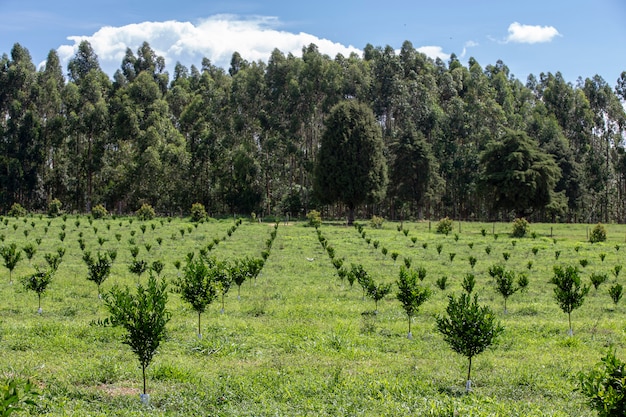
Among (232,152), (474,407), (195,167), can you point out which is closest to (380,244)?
(474,407)

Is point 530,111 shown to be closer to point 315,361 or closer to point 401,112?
point 401,112

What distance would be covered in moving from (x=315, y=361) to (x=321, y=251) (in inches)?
865

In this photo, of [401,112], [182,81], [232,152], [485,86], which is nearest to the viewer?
[232,152]

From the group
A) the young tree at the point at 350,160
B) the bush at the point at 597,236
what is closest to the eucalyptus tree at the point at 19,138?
the young tree at the point at 350,160

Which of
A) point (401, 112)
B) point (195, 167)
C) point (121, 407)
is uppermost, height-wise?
point (401, 112)

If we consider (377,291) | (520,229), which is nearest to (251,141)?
(520,229)

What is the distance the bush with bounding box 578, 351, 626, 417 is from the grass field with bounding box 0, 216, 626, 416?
80 cm

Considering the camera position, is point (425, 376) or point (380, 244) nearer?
point (425, 376)

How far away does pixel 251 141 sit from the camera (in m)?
68.8

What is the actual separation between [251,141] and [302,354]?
2289 inches

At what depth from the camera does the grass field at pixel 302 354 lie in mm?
9305

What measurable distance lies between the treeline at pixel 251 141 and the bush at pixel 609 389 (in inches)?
2175

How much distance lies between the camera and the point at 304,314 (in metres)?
17.0

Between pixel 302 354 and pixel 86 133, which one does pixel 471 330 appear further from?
pixel 86 133
